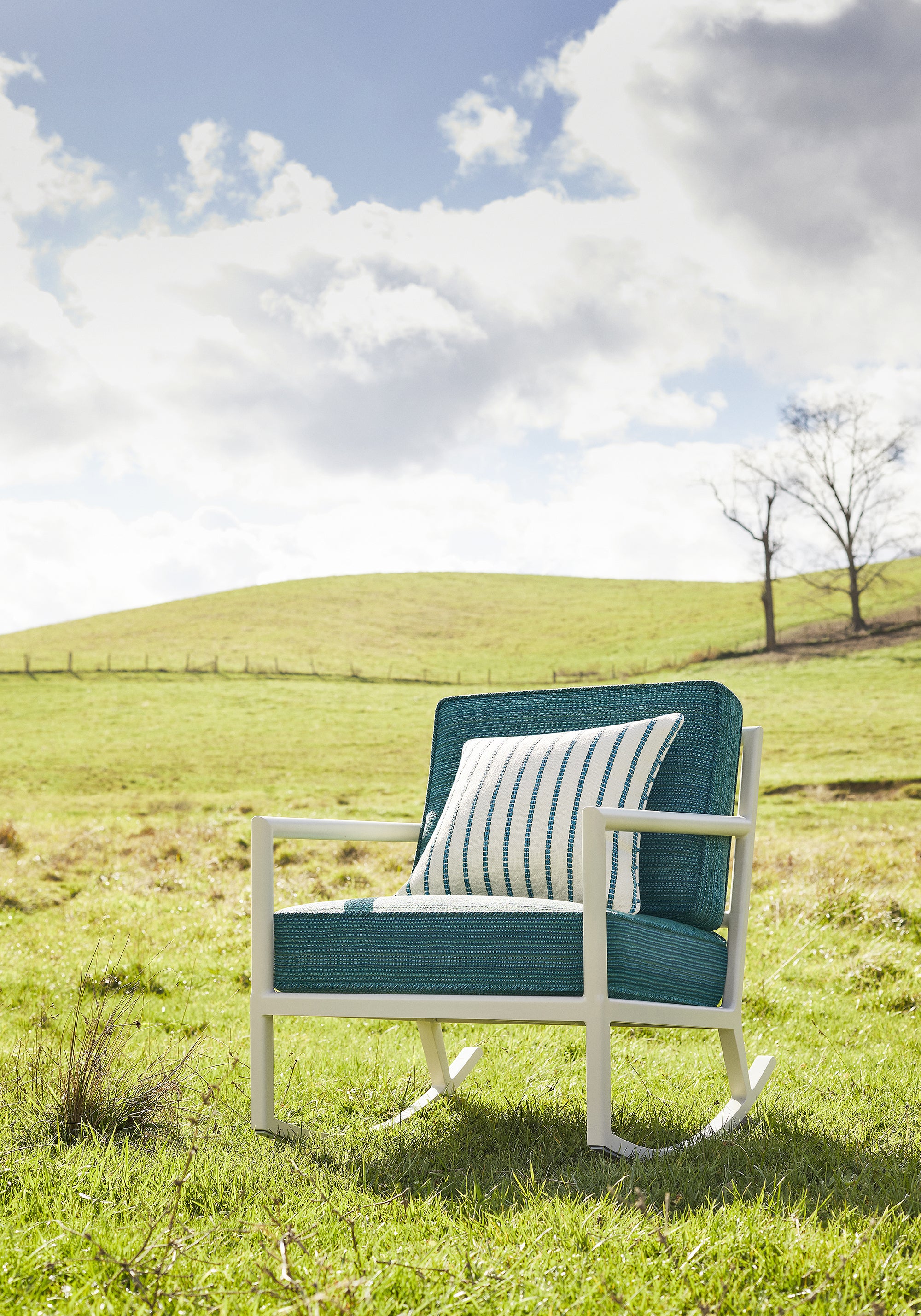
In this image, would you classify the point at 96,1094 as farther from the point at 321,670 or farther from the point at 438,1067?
the point at 321,670

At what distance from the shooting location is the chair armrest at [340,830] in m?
2.59

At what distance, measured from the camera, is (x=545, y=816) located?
2.66 m

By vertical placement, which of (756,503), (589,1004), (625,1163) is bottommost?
(625,1163)

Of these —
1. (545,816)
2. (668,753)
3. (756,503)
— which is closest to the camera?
(545,816)

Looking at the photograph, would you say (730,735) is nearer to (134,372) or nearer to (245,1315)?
(245,1315)

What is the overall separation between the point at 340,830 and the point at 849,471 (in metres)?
22.1

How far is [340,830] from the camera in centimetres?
276

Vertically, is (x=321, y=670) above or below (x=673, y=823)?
above

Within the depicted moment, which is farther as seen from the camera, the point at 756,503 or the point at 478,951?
the point at 756,503

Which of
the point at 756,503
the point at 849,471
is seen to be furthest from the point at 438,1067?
the point at 756,503

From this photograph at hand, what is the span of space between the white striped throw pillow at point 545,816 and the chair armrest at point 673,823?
14 cm

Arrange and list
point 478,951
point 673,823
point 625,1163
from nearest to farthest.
Answer: 1. point 625,1163
2. point 478,951
3. point 673,823

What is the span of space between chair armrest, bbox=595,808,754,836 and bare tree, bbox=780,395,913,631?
21660 millimetres

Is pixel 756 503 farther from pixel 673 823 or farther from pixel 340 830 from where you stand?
pixel 673 823
